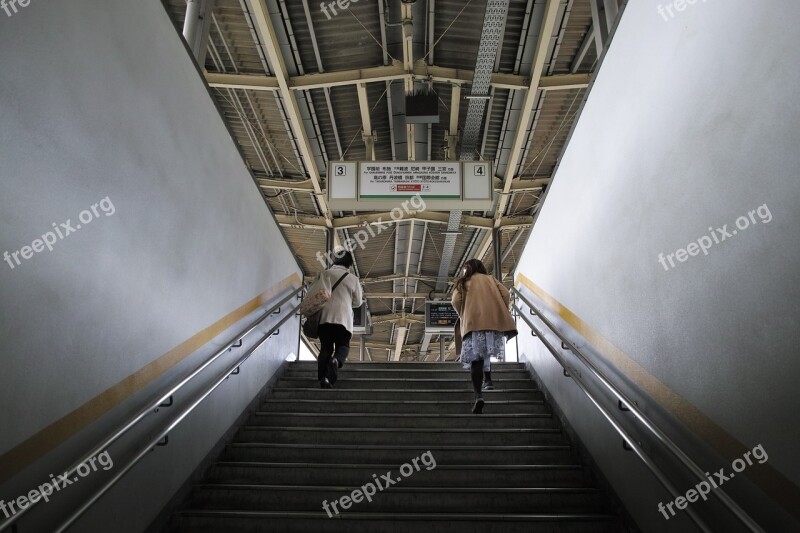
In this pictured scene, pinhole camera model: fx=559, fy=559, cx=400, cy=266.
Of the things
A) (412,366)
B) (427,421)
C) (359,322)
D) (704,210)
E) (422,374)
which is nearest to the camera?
(704,210)

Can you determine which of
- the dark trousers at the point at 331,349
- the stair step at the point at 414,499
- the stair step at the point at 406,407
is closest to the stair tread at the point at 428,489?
the stair step at the point at 414,499

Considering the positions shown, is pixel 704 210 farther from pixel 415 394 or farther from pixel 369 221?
pixel 369 221

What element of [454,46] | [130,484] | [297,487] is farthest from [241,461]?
[454,46]

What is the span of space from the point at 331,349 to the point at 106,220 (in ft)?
8.43

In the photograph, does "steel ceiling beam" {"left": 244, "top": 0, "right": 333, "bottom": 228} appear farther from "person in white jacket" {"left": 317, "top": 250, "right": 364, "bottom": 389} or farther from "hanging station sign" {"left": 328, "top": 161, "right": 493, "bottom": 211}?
"person in white jacket" {"left": 317, "top": 250, "right": 364, "bottom": 389}

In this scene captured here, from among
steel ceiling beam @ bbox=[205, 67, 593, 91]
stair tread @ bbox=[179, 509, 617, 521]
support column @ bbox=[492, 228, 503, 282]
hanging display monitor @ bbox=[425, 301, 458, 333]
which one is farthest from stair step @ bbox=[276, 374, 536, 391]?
hanging display monitor @ bbox=[425, 301, 458, 333]

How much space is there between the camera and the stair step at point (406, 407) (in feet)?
14.1

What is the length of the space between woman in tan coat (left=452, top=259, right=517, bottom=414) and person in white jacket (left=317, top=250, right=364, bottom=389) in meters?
1.02

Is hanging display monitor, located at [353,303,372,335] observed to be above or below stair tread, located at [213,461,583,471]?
above

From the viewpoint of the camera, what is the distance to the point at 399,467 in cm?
333

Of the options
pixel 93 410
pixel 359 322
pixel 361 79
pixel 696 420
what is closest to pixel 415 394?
pixel 696 420

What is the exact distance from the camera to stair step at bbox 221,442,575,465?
11.6ft

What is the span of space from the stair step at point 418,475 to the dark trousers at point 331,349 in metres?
1.29

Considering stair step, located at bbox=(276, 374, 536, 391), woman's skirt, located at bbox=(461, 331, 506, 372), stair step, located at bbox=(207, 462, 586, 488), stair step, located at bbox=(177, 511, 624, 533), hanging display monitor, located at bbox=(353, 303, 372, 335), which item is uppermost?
hanging display monitor, located at bbox=(353, 303, 372, 335)
